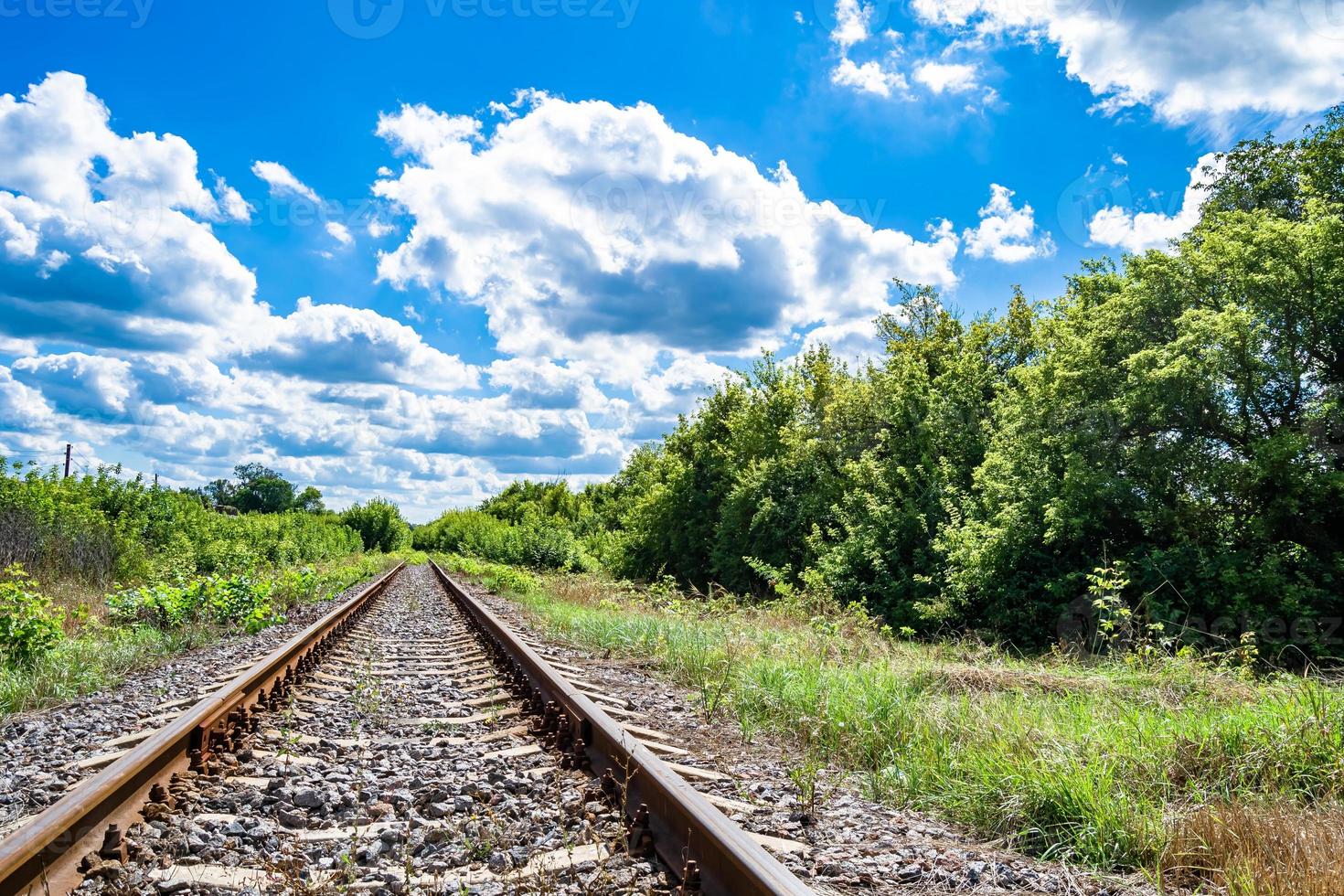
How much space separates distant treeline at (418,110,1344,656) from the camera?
12828mm

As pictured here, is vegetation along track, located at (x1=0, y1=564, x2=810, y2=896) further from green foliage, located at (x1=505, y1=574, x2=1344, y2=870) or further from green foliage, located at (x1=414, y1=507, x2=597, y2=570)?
green foliage, located at (x1=414, y1=507, x2=597, y2=570)

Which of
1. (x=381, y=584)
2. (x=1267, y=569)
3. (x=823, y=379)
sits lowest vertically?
(x=381, y=584)

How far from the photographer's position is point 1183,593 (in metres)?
13.5

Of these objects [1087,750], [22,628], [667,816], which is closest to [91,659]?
[22,628]

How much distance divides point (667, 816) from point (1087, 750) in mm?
2304

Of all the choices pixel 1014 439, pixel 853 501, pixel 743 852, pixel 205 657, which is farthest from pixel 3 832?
pixel 853 501

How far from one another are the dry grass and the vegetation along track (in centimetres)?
164

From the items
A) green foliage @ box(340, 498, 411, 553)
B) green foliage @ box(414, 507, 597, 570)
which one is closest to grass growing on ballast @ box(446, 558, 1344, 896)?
green foliage @ box(414, 507, 597, 570)

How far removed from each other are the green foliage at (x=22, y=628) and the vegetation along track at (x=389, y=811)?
9.34ft

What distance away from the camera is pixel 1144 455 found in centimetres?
1423

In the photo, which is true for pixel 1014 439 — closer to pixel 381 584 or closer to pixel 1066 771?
pixel 1066 771

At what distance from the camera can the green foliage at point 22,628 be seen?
7.20 m

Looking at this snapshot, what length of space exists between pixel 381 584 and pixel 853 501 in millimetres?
14151

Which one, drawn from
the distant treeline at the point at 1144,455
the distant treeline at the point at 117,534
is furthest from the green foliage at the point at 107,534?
the distant treeline at the point at 1144,455
